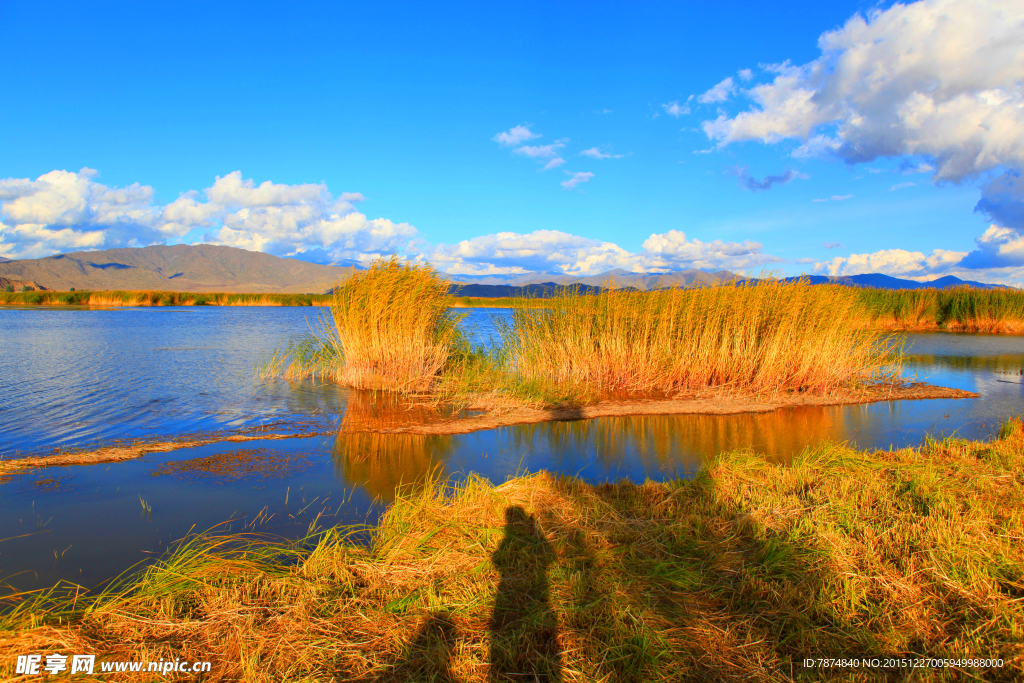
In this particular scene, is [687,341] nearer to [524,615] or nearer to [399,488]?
[399,488]

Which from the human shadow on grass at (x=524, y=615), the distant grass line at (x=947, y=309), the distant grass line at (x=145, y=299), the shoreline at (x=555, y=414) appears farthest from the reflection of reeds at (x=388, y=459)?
the distant grass line at (x=145, y=299)

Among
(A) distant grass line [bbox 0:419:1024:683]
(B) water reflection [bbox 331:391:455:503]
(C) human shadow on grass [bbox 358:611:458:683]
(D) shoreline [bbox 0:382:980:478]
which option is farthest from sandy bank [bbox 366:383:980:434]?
(C) human shadow on grass [bbox 358:611:458:683]

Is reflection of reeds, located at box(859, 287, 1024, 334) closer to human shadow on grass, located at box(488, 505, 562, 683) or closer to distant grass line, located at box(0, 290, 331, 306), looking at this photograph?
human shadow on grass, located at box(488, 505, 562, 683)

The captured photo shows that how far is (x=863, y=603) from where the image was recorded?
3178 mm

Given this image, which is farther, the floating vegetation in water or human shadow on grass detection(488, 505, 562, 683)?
the floating vegetation in water

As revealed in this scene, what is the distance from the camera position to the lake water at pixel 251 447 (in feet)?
14.9

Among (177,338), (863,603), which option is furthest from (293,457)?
(177,338)

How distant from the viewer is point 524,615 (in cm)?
298

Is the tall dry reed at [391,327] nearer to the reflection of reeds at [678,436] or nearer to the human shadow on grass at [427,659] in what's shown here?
the reflection of reeds at [678,436]

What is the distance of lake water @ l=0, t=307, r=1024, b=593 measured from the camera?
454 cm

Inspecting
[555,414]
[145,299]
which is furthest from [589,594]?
[145,299]

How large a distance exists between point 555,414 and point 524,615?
6.31m

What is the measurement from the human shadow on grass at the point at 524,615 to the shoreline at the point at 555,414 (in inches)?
174

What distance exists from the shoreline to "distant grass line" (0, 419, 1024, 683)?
3.11m
